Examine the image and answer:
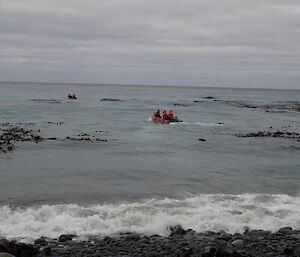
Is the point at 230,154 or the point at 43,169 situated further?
the point at 230,154

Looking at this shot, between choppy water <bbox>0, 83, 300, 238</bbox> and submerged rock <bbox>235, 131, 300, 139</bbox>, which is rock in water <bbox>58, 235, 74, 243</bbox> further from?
submerged rock <bbox>235, 131, 300, 139</bbox>

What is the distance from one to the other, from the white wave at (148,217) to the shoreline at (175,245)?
68 centimetres

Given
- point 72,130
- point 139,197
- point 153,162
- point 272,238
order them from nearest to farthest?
1. point 272,238
2. point 139,197
3. point 153,162
4. point 72,130

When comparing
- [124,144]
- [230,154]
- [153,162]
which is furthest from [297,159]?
[124,144]

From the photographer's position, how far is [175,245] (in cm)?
1367

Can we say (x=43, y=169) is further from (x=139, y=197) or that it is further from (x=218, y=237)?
(x=218, y=237)

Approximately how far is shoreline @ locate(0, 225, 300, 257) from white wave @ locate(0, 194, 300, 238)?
682 millimetres

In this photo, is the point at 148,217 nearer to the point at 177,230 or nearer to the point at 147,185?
the point at 177,230

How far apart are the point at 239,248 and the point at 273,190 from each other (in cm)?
888

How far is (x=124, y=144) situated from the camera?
117ft

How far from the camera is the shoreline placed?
12516 millimetres

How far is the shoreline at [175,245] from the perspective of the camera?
1252cm

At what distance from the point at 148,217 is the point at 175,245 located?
3.06 m

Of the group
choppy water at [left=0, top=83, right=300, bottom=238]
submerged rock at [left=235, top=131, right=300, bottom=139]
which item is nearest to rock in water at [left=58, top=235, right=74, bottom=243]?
choppy water at [left=0, top=83, right=300, bottom=238]
